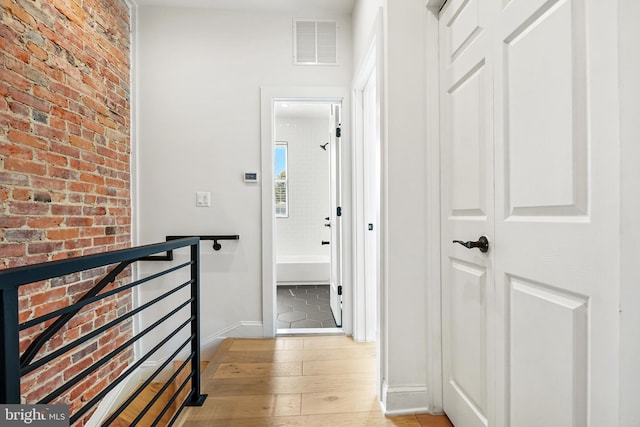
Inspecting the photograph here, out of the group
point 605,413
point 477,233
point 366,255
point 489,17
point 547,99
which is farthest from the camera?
point 366,255

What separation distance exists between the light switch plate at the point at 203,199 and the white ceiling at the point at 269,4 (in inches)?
59.5

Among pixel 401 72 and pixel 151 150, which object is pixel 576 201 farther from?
pixel 151 150

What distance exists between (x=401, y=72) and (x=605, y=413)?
4.60 ft

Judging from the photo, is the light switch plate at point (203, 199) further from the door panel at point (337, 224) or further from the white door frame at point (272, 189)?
the door panel at point (337, 224)

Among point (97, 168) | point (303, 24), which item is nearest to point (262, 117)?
point (303, 24)

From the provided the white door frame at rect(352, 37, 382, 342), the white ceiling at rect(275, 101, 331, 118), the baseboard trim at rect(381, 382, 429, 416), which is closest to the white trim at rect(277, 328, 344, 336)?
the white door frame at rect(352, 37, 382, 342)

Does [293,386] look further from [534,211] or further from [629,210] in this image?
[629,210]

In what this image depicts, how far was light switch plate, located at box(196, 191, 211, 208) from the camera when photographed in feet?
8.29

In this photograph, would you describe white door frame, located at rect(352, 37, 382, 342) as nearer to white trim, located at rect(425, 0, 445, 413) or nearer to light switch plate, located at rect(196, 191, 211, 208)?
white trim, located at rect(425, 0, 445, 413)

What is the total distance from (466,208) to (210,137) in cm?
Answer: 206

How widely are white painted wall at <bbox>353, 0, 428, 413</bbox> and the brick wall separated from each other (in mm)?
1786

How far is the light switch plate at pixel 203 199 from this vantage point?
2525 mm

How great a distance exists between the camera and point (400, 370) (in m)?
1.49

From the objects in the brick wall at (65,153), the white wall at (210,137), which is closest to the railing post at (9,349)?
the brick wall at (65,153)
